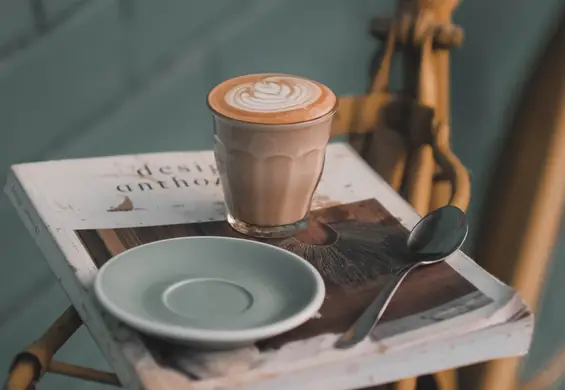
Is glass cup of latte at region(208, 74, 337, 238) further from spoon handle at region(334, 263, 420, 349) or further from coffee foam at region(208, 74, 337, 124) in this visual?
spoon handle at region(334, 263, 420, 349)

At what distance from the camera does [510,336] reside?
446 millimetres

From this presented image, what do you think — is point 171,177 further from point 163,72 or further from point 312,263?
point 163,72

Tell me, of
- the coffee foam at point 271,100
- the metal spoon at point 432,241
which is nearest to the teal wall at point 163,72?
the coffee foam at point 271,100

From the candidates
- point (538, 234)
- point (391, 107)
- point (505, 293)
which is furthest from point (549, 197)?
point (505, 293)

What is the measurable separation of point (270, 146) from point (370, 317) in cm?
14

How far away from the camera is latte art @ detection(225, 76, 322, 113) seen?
1.72 feet

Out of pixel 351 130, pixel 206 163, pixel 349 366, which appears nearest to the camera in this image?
pixel 349 366

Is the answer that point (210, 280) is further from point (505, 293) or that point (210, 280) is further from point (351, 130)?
point (351, 130)

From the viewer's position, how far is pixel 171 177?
0.63m

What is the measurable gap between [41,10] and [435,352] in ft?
1.83

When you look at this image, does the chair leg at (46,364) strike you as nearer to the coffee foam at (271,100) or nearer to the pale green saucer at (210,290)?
the pale green saucer at (210,290)

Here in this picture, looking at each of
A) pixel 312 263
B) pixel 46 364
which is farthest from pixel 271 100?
pixel 46 364

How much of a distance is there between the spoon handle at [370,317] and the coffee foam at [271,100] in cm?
13

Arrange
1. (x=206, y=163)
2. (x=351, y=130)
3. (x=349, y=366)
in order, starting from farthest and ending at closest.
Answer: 1. (x=351, y=130)
2. (x=206, y=163)
3. (x=349, y=366)
